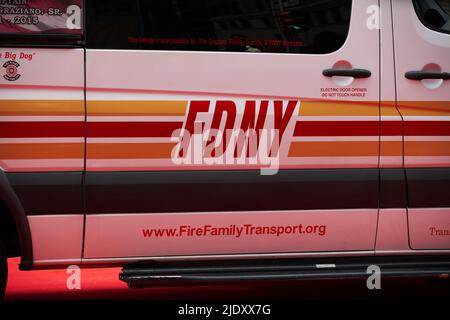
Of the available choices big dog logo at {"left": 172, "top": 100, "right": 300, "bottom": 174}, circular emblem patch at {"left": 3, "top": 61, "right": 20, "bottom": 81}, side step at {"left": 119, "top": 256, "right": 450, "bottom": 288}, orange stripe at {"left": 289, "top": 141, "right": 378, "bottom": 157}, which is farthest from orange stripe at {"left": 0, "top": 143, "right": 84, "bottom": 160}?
orange stripe at {"left": 289, "top": 141, "right": 378, "bottom": 157}

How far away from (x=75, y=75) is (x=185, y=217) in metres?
0.94

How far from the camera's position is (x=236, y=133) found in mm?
3979

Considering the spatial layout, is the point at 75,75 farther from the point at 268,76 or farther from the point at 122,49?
the point at 268,76

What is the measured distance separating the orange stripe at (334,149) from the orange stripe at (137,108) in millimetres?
651

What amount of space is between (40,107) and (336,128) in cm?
156

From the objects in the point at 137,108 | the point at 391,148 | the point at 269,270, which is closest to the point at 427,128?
the point at 391,148

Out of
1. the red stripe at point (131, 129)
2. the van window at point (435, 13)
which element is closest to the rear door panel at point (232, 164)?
the red stripe at point (131, 129)

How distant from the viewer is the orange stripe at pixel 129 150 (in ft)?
12.8

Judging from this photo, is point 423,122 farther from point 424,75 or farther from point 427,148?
point 424,75

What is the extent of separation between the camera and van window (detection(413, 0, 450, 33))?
4199 mm

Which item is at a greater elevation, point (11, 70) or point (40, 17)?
point (40, 17)

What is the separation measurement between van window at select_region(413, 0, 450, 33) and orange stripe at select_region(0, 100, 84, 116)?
6.37ft

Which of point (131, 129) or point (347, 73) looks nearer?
point (131, 129)
